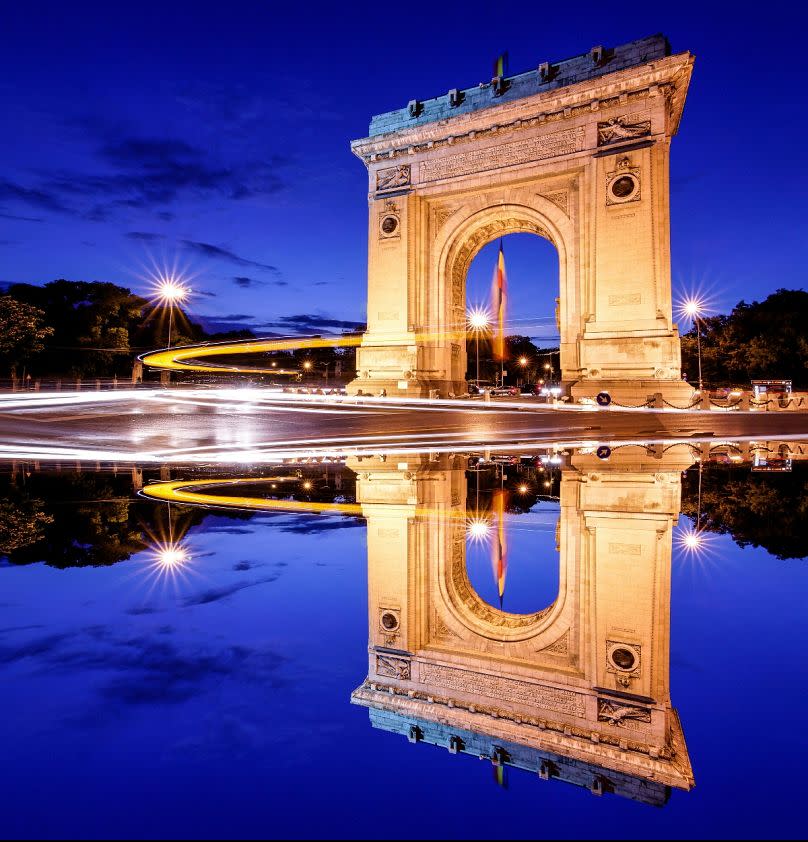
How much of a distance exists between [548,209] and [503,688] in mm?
21573

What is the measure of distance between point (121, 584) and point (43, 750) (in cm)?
114

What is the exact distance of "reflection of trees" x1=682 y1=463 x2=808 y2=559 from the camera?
325 centimetres

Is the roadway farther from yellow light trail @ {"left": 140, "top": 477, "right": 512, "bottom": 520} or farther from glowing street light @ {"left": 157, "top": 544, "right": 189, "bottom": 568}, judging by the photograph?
glowing street light @ {"left": 157, "top": 544, "right": 189, "bottom": 568}

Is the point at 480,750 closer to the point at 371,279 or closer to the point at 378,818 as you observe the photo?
the point at 378,818

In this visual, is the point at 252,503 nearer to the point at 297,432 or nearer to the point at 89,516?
the point at 89,516

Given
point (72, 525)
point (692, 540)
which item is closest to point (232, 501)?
point (72, 525)

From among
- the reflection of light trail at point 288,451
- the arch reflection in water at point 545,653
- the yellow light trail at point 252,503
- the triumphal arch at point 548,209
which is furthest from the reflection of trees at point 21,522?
the triumphal arch at point 548,209

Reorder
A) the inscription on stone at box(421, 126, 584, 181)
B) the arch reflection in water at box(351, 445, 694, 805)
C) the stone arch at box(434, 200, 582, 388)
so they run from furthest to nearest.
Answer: the stone arch at box(434, 200, 582, 388), the inscription on stone at box(421, 126, 584, 181), the arch reflection in water at box(351, 445, 694, 805)

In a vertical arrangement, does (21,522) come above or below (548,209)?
below

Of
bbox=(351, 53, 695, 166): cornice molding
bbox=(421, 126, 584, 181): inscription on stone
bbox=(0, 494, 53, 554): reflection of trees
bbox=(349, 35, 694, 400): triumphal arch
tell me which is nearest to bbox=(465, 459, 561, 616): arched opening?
bbox=(0, 494, 53, 554): reflection of trees

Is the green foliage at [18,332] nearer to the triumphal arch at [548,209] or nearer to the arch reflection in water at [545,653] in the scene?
the triumphal arch at [548,209]

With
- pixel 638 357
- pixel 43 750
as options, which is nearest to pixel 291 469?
pixel 43 750

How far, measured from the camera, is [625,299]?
19688mm

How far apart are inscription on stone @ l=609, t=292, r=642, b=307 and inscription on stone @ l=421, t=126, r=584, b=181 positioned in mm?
5194
